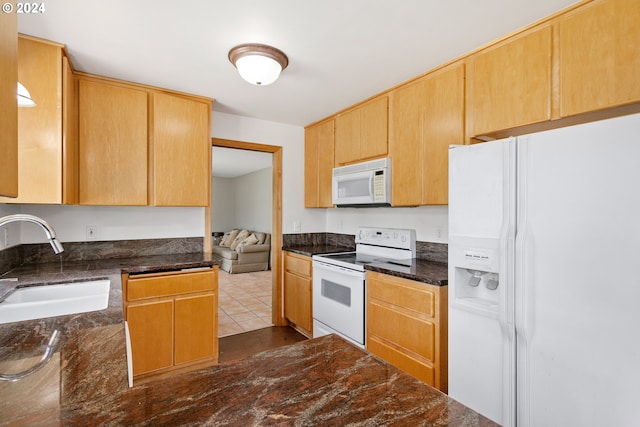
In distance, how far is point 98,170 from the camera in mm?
2504

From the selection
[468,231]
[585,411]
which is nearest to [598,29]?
[468,231]

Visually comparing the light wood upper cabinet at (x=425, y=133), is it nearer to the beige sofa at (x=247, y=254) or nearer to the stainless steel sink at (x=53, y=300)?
the stainless steel sink at (x=53, y=300)

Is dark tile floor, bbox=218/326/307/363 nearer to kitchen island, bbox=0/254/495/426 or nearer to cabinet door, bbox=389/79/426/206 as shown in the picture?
cabinet door, bbox=389/79/426/206

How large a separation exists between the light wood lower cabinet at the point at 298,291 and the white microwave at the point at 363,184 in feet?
2.52

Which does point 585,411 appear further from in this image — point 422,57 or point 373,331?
point 422,57

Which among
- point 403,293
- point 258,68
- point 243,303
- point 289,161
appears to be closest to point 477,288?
point 403,293

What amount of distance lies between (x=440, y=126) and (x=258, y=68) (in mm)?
1336

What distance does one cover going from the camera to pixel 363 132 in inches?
120

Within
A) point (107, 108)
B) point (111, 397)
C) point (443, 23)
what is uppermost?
point (443, 23)

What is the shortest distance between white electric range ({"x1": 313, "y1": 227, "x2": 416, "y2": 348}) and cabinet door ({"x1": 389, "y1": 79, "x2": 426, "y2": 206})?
1.36ft

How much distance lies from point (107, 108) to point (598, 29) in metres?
3.19

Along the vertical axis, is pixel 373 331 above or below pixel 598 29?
below

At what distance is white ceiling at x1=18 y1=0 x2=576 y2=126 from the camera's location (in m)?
1.66

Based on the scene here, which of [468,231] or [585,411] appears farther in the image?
[468,231]
